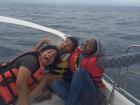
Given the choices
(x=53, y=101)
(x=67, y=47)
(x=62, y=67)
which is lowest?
(x=53, y=101)

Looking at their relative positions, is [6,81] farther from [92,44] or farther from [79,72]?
[92,44]

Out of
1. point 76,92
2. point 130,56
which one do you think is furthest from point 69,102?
point 130,56

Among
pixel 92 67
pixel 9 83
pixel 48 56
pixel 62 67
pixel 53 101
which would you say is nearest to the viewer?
pixel 9 83

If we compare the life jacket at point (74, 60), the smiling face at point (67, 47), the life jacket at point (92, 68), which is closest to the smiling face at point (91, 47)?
the life jacket at point (92, 68)

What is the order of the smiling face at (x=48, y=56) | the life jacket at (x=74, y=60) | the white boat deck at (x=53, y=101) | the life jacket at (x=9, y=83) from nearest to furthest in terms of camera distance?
1. the life jacket at (x=9, y=83)
2. the smiling face at (x=48, y=56)
3. the white boat deck at (x=53, y=101)
4. the life jacket at (x=74, y=60)

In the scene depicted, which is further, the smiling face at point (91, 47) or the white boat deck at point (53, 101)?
the white boat deck at point (53, 101)

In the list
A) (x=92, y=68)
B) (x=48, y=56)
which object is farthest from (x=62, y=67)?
(x=48, y=56)

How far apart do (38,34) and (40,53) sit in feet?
17.1

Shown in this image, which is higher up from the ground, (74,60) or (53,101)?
(74,60)

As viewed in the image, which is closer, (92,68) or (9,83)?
(9,83)

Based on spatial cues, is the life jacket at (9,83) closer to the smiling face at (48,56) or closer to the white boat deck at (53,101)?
the smiling face at (48,56)

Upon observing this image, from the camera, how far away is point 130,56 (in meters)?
3.47

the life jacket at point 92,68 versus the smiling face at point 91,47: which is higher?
the smiling face at point 91,47

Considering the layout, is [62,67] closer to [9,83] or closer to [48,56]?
[48,56]
